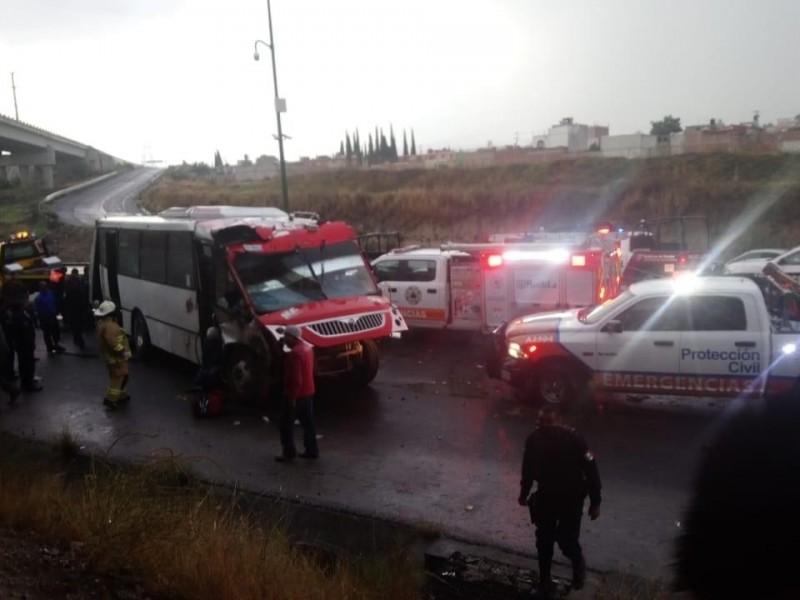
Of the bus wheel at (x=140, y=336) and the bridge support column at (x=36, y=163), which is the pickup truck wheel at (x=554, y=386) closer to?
the bus wheel at (x=140, y=336)

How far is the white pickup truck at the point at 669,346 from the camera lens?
9.41 metres

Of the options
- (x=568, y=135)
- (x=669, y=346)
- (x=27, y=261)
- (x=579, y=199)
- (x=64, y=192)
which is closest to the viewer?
(x=669, y=346)

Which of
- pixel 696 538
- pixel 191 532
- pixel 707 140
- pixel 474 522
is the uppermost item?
pixel 707 140

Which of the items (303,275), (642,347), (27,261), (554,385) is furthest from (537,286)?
(27,261)

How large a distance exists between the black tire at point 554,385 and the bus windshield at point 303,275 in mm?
3055

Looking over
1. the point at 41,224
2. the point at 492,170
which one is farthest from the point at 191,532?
the point at 492,170

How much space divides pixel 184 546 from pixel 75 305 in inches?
501

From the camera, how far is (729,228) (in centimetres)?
3472

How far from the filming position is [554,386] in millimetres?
10547

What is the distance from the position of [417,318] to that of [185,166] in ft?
333

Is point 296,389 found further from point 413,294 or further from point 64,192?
point 64,192

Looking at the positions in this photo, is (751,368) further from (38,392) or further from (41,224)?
(41,224)

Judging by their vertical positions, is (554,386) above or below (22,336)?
below

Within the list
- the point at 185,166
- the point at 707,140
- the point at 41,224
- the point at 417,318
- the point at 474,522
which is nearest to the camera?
the point at 474,522
